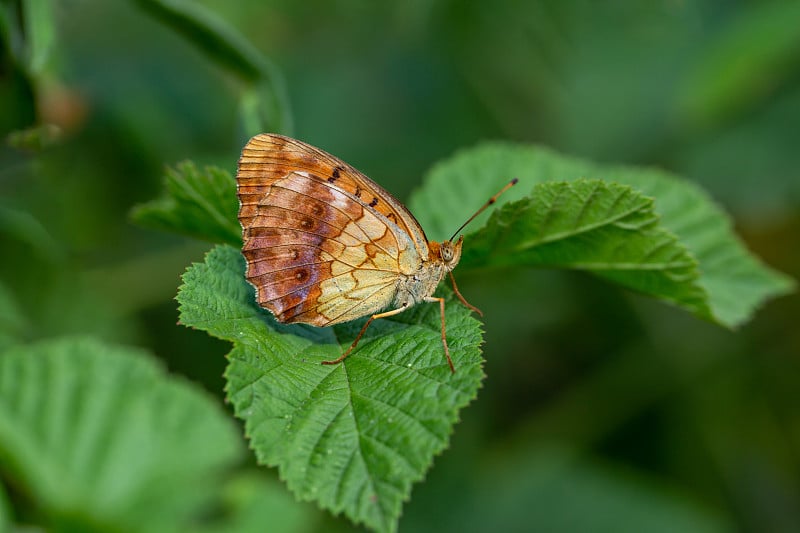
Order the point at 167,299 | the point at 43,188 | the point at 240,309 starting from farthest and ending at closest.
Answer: the point at 167,299 < the point at 43,188 < the point at 240,309

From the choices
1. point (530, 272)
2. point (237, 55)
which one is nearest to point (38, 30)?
point (237, 55)

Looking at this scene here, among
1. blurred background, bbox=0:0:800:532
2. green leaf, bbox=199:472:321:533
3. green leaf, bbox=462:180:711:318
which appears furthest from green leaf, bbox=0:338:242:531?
green leaf, bbox=462:180:711:318

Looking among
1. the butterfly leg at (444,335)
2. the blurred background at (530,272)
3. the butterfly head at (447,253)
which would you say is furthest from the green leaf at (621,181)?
the blurred background at (530,272)

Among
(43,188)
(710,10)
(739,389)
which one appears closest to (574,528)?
(739,389)

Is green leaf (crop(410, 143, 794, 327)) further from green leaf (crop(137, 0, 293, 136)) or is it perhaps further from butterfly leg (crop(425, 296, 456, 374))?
green leaf (crop(137, 0, 293, 136))

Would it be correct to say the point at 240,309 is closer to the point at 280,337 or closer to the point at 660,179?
the point at 280,337

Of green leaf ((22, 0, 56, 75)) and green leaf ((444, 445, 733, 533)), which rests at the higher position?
green leaf ((22, 0, 56, 75))

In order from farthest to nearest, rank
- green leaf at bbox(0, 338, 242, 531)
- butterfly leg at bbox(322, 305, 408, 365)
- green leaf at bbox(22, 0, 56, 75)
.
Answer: green leaf at bbox(0, 338, 242, 531) → green leaf at bbox(22, 0, 56, 75) → butterfly leg at bbox(322, 305, 408, 365)

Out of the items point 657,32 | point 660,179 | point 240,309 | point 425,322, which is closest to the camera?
point 240,309

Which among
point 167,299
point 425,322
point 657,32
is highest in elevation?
point 657,32
